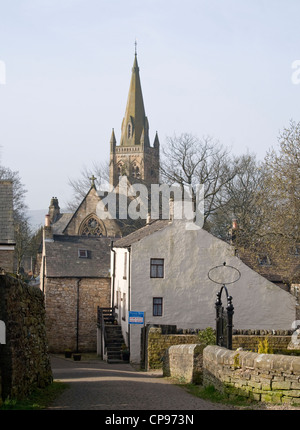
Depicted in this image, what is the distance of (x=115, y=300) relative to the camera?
1610 inches

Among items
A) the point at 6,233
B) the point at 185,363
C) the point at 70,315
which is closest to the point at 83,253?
the point at 70,315

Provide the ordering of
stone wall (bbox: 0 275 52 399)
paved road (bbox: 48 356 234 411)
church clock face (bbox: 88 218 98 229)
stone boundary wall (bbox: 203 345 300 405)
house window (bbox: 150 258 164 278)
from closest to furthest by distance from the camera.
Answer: stone boundary wall (bbox: 203 345 300 405) → stone wall (bbox: 0 275 52 399) → paved road (bbox: 48 356 234 411) → house window (bbox: 150 258 164 278) → church clock face (bbox: 88 218 98 229)

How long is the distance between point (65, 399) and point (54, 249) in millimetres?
30335

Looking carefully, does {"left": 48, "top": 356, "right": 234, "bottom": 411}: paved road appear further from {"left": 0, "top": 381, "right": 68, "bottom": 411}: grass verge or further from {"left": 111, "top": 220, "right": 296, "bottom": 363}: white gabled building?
{"left": 111, "top": 220, "right": 296, "bottom": 363}: white gabled building

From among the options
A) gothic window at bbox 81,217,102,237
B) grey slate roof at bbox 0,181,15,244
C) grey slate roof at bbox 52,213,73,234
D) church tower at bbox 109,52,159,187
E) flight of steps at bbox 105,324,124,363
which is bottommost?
flight of steps at bbox 105,324,124,363

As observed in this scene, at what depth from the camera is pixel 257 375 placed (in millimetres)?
12820

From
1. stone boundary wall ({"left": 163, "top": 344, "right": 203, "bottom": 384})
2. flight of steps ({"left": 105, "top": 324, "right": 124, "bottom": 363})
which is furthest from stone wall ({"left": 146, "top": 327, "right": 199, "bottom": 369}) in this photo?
flight of steps ({"left": 105, "top": 324, "right": 124, "bottom": 363})

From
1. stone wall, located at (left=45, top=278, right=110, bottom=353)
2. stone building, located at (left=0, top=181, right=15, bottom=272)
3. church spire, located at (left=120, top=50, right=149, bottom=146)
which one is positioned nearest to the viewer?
stone building, located at (left=0, top=181, right=15, bottom=272)

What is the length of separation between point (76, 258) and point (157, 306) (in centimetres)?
1011

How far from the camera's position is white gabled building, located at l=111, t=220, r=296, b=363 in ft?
116

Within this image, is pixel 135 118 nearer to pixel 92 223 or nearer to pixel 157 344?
pixel 92 223

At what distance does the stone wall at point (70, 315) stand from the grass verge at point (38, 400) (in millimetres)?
23869

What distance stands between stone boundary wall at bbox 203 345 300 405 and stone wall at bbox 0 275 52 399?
13.8 feet
